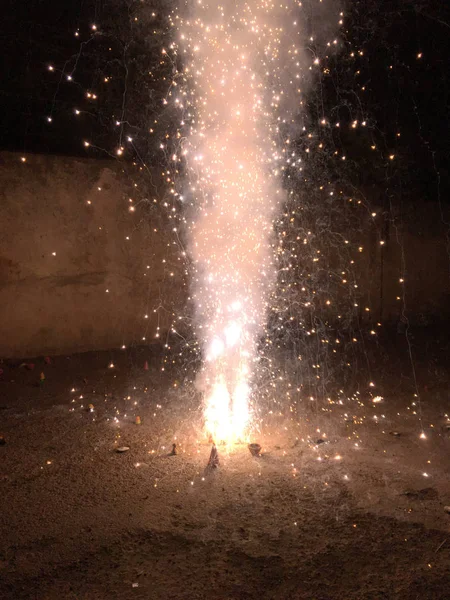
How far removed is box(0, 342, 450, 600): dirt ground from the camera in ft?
8.31

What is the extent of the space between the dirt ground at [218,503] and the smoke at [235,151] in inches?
24.6

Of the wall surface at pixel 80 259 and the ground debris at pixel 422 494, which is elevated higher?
the wall surface at pixel 80 259

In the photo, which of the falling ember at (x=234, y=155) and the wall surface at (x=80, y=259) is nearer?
the falling ember at (x=234, y=155)

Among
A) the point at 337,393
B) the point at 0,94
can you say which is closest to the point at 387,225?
the point at 337,393

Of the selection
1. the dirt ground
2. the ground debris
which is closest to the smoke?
the dirt ground

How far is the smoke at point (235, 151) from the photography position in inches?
184

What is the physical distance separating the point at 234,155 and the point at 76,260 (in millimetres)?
2555

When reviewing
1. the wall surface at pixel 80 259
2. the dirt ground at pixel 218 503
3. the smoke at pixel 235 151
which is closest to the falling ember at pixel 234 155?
the smoke at pixel 235 151

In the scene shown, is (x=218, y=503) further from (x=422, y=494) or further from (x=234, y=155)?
(x=234, y=155)

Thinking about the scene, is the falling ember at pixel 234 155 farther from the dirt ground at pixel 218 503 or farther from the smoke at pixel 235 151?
the dirt ground at pixel 218 503

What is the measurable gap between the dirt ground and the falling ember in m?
0.57

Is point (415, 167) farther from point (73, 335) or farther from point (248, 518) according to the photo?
point (248, 518)

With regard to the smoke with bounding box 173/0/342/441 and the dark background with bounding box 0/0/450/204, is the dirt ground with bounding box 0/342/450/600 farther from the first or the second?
the dark background with bounding box 0/0/450/204

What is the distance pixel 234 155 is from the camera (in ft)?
15.7
